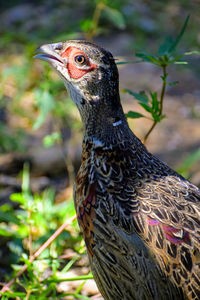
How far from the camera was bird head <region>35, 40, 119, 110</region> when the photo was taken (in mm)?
2547

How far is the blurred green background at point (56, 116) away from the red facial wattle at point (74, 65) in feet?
1.53

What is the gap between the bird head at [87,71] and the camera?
2.55 m

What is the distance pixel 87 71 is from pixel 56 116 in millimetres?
2407

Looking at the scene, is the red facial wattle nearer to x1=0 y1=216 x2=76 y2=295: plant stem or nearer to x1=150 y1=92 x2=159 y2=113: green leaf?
x1=150 y1=92 x2=159 y2=113: green leaf

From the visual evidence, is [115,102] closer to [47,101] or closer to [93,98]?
[93,98]

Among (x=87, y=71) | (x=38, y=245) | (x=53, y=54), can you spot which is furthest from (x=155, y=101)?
(x=38, y=245)

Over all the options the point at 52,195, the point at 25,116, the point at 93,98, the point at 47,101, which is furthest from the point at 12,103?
the point at 93,98

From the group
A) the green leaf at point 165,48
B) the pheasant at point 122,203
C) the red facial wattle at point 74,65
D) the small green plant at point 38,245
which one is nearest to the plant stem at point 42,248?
the small green plant at point 38,245

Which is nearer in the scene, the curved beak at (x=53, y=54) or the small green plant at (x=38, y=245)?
the curved beak at (x=53, y=54)

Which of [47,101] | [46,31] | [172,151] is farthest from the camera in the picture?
[46,31]

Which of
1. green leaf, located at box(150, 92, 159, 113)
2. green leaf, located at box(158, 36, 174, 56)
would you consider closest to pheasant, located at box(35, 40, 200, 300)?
green leaf, located at box(150, 92, 159, 113)

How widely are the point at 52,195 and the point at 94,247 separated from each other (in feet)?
6.49

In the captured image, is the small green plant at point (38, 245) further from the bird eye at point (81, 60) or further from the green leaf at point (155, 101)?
the bird eye at point (81, 60)

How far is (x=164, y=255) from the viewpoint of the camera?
2.33 metres
